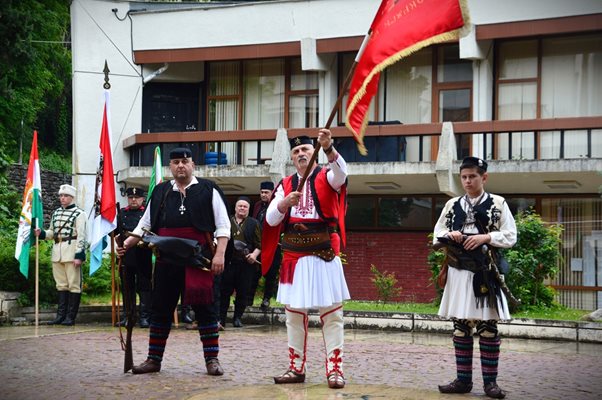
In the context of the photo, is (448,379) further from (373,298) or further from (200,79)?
(200,79)

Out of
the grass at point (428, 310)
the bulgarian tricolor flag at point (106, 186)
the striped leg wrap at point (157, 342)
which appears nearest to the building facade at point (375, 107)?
the grass at point (428, 310)

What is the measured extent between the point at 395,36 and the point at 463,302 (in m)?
2.31

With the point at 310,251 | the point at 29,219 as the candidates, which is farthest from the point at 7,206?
the point at 310,251

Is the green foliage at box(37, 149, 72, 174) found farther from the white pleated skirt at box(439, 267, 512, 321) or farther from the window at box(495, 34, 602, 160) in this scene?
the white pleated skirt at box(439, 267, 512, 321)

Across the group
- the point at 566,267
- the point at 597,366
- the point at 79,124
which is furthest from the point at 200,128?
the point at 597,366

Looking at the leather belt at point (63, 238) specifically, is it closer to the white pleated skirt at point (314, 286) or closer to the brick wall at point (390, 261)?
the white pleated skirt at point (314, 286)

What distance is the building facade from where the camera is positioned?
23.4 meters

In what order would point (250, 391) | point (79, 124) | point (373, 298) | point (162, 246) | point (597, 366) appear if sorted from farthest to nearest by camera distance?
point (79, 124), point (373, 298), point (597, 366), point (162, 246), point (250, 391)

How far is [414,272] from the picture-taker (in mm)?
24969

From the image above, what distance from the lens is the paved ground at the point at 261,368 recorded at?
8078 mm

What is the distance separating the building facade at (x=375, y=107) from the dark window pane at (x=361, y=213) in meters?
0.04

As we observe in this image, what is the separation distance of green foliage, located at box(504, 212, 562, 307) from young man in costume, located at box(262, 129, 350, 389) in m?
7.31

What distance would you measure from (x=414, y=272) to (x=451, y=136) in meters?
4.05

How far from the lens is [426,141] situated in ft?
84.2
